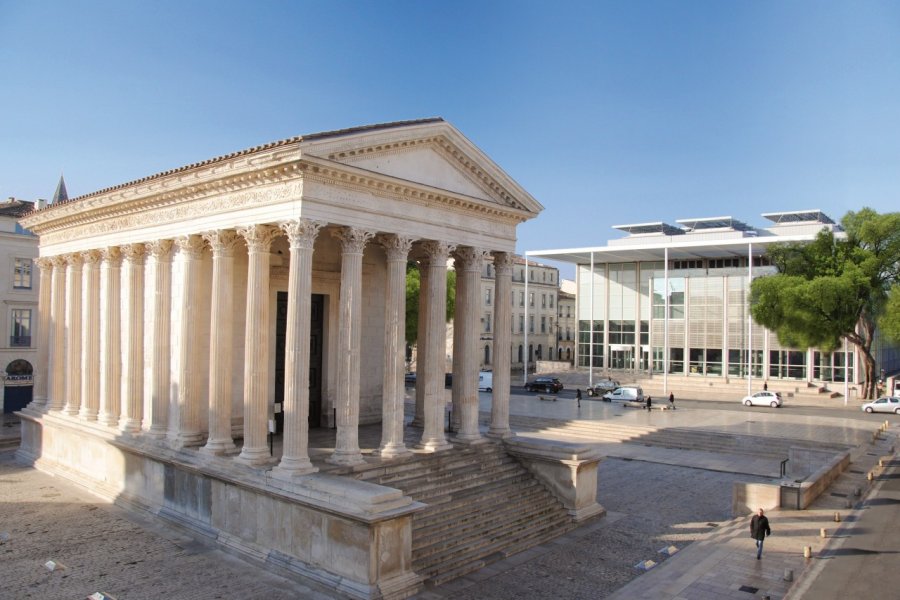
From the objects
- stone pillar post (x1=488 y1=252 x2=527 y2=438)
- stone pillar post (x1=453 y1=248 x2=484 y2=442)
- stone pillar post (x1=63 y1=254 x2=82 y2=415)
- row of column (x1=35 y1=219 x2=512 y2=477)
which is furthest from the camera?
stone pillar post (x1=63 y1=254 x2=82 y2=415)

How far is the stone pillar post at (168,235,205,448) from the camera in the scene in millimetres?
18891

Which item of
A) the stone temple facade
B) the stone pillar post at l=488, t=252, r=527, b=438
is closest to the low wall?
the stone temple facade

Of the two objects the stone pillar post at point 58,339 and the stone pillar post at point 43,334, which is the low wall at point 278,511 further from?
the stone pillar post at point 43,334

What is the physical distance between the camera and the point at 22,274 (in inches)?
1529

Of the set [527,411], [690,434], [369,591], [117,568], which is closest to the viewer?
[369,591]

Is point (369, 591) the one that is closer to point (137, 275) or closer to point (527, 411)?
point (137, 275)

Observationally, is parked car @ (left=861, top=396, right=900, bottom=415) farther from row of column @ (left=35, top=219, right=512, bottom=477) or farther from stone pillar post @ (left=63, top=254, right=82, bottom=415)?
stone pillar post @ (left=63, top=254, right=82, bottom=415)

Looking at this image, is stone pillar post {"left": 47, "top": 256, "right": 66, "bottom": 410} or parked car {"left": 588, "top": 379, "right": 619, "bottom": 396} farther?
parked car {"left": 588, "top": 379, "right": 619, "bottom": 396}

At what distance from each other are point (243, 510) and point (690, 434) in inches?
859

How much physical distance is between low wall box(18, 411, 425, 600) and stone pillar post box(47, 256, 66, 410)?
5504 millimetres

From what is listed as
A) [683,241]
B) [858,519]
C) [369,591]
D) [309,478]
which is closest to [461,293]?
[309,478]

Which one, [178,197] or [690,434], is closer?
[178,197]

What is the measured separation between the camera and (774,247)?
1816 inches

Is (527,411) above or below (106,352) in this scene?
below
